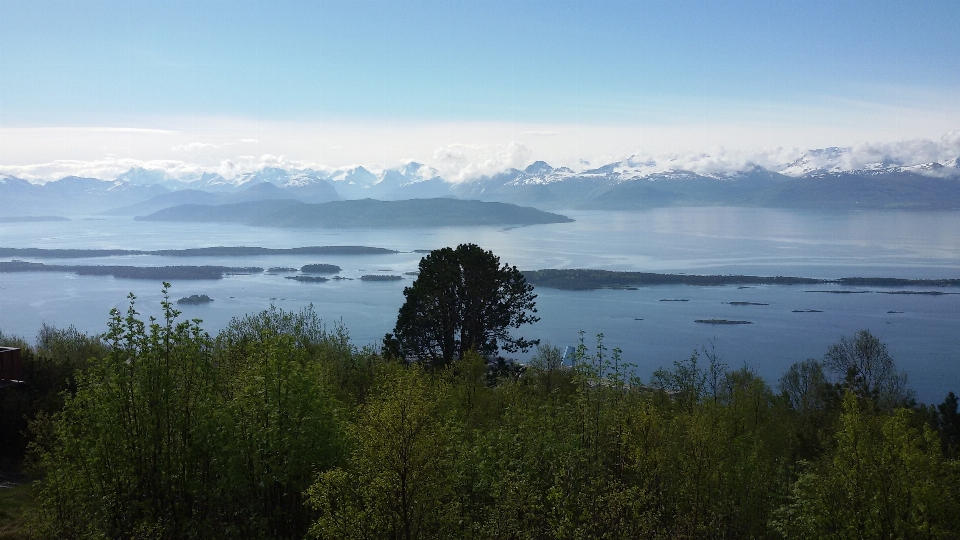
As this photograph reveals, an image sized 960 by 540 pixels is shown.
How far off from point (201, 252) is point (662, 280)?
70.5 metres

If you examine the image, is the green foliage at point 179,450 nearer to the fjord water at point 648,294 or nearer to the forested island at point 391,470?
the forested island at point 391,470

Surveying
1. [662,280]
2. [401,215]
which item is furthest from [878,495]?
[401,215]

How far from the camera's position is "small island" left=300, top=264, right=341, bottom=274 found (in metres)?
88.8

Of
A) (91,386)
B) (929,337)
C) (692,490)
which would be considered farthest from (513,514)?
(929,337)

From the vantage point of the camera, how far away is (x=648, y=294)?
72125mm

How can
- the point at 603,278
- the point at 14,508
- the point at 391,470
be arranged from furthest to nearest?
1. the point at 603,278
2. the point at 14,508
3. the point at 391,470

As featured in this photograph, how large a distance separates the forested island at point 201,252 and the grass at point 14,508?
331ft

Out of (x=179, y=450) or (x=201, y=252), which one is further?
(x=201, y=252)

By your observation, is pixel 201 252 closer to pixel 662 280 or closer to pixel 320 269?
pixel 320 269

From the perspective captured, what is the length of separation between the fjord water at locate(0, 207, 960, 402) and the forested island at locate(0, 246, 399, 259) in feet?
15.5

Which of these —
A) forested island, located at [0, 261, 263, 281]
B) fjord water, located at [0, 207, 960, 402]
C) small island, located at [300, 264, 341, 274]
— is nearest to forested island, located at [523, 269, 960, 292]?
fjord water, located at [0, 207, 960, 402]

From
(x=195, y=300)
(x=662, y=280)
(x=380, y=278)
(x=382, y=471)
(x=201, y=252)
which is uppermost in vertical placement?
(x=382, y=471)

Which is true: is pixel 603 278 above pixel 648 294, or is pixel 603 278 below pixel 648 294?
above

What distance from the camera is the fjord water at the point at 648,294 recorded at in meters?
48.8
